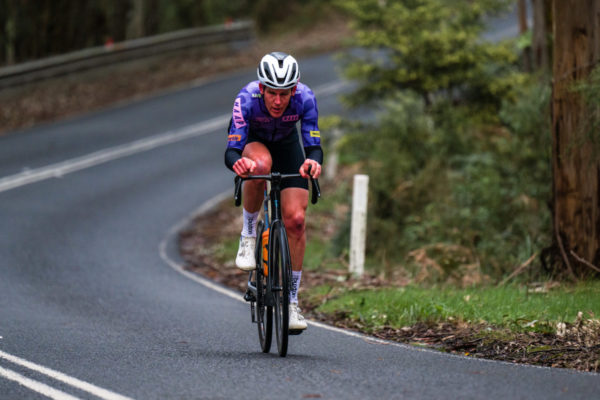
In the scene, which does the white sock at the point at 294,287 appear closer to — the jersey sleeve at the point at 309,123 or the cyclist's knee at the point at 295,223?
the cyclist's knee at the point at 295,223

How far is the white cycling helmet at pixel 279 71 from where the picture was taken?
6867 mm

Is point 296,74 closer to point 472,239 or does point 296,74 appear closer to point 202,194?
point 472,239

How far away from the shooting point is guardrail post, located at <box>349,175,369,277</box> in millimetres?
11648

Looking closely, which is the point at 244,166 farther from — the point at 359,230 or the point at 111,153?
the point at 111,153

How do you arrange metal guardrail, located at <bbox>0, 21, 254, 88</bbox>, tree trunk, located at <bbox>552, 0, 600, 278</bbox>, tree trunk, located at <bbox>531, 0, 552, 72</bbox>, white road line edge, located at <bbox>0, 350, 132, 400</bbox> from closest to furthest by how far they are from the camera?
white road line edge, located at <bbox>0, 350, 132, 400</bbox>
tree trunk, located at <bbox>552, 0, 600, 278</bbox>
tree trunk, located at <bbox>531, 0, 552, 72</bbox>
metal guardrail, located at <bbox>0, 21, 254, 88</bbox>

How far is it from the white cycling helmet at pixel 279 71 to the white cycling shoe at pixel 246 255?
146 cm

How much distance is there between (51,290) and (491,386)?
21.0ft

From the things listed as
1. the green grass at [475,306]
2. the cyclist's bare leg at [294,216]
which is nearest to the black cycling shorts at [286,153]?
the cyclist's bare leg at [294,216]

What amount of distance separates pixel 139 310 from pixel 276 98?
3.67m

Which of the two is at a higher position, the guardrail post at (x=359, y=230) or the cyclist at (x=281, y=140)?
the cyclist at (x=281, y=140)

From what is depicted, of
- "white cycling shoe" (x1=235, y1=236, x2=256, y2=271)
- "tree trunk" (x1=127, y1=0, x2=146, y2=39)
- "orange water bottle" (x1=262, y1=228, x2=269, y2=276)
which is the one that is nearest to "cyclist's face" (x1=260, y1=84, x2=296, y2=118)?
"orange water bottle" (x1=262, y1=228, x2=269, y2=276)

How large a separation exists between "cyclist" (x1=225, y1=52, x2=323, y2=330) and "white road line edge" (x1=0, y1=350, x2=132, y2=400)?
167cm

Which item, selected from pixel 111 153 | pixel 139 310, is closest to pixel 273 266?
pixel 139 310

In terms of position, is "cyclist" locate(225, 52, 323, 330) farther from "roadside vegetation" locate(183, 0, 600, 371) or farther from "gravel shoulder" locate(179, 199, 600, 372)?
Answer: "roadside vegetation" locate(183, 0, 600, 371)
